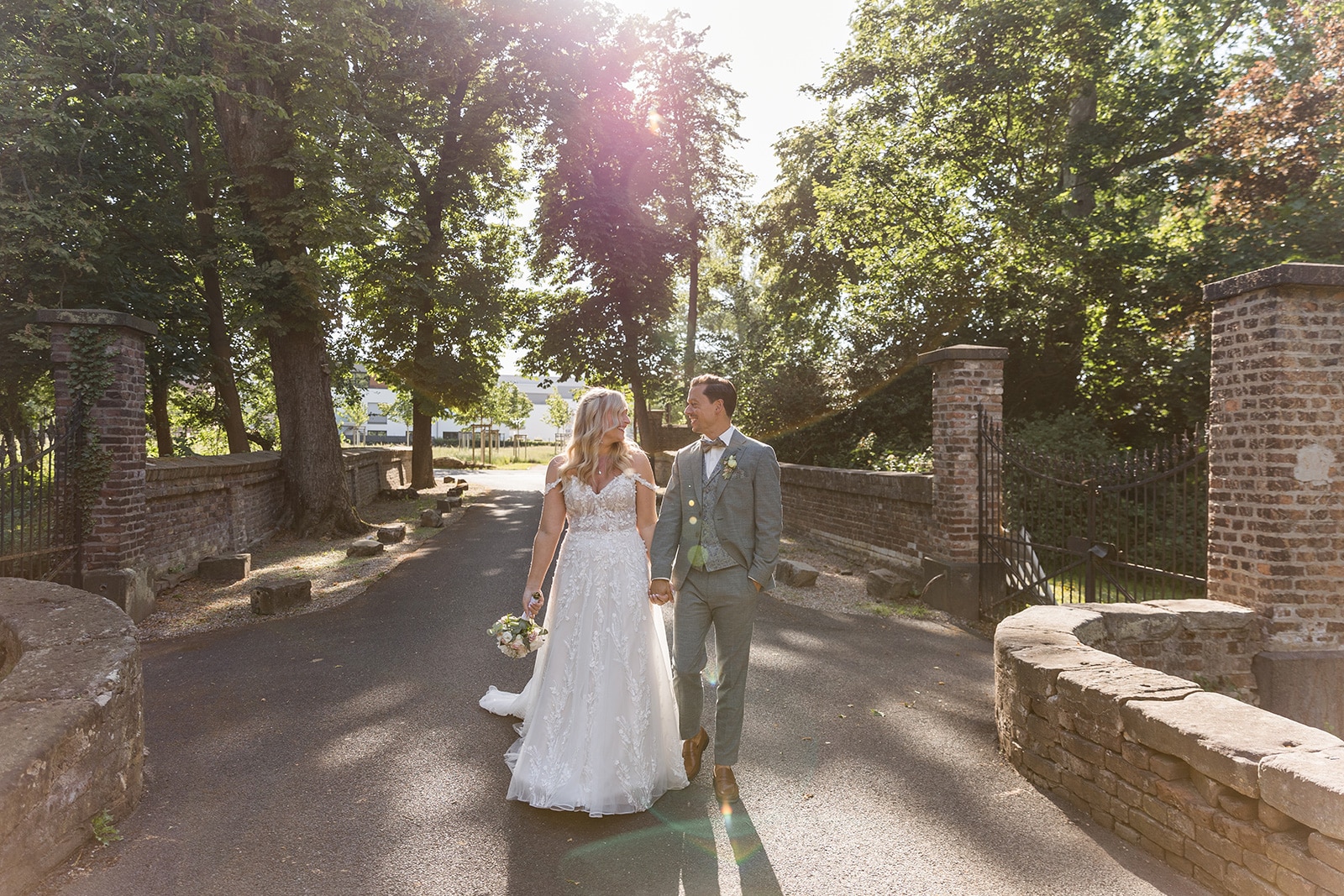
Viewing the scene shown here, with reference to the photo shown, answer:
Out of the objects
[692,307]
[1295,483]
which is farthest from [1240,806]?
[692,307]

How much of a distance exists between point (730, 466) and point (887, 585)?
5.63 m

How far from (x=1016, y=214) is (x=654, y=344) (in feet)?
42.6

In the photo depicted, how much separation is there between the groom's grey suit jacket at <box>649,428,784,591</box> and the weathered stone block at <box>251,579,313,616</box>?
562cm

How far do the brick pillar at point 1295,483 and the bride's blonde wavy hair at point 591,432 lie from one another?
4.38m

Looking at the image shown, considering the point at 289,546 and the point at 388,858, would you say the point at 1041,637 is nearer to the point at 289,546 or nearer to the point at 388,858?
the point at 388,858

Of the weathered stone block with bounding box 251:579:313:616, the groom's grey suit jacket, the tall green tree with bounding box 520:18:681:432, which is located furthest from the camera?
the tall green tree with bounding box 520:18:681:432

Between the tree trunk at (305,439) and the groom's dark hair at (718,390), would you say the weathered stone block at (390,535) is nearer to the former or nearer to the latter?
the tree trunk at (305,439)

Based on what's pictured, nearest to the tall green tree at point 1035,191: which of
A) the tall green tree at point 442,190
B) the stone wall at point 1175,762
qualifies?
the tall green tree at point 442,190

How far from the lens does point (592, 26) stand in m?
21.0

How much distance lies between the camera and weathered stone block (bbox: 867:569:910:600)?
8.91 m

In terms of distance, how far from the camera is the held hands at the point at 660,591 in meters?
3.98

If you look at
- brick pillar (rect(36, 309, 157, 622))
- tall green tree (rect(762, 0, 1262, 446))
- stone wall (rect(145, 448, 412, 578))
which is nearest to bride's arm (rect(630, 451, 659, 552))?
brick pillar (rect(36, 309, 157, 622))

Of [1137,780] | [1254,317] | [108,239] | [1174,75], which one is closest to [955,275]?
[1174,75]

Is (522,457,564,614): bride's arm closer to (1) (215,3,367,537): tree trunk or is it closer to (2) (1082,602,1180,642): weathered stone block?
(2) (1082,602,1180,642): weathered stone block
